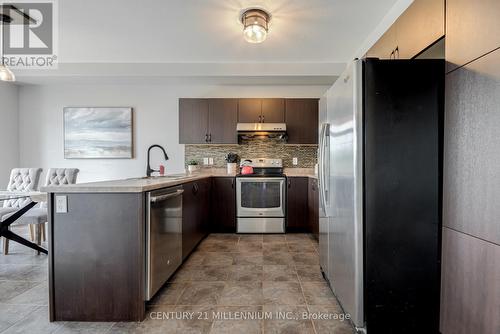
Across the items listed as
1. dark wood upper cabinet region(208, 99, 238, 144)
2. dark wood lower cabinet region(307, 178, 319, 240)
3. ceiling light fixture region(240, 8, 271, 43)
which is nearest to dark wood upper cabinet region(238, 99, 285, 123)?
dark wood upper cabinet region(208, 99, 238, 144)

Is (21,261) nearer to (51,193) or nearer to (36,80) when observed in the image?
(51,193)

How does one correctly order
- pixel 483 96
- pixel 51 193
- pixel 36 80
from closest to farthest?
pixel 483 96 → pixel 51 193 → pixel 36 80

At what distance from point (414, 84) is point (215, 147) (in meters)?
3.33

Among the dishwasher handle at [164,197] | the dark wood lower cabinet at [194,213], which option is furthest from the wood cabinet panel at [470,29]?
the dark wood lower cabinet at [194,213]

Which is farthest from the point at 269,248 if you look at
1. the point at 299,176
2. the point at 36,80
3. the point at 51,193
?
the point at 36,80

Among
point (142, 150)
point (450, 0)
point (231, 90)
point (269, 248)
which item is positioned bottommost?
point (269, 248)

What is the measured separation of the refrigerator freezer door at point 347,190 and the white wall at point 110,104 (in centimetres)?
281

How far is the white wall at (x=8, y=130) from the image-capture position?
421 centimetres

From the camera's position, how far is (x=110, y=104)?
4391 mm

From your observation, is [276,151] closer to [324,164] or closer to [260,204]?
[260,204]

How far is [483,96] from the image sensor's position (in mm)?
1212

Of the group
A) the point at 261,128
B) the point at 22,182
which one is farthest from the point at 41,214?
the point at 261,128

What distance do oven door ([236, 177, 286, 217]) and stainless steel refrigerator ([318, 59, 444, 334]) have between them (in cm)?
232

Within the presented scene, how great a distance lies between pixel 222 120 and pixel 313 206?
1975 mm
